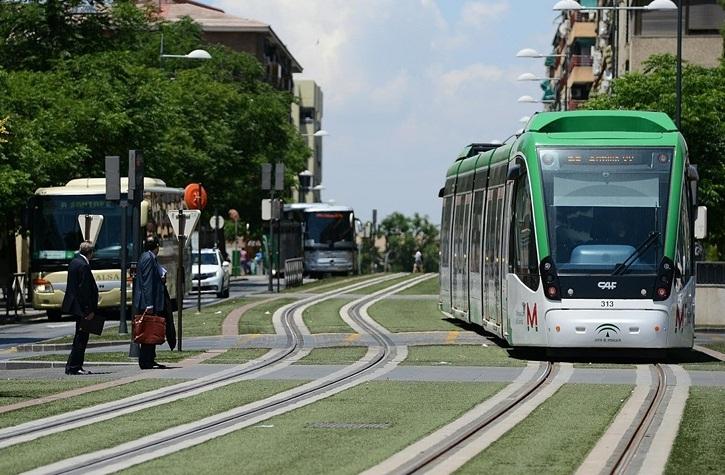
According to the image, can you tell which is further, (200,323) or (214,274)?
(214,274)

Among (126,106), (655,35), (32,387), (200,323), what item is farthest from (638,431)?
(655,35)

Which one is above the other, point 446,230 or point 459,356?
point 446,230

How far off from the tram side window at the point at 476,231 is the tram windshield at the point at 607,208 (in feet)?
18.5

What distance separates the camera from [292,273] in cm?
6844

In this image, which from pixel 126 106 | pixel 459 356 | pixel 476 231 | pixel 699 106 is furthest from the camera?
pixel 699 106

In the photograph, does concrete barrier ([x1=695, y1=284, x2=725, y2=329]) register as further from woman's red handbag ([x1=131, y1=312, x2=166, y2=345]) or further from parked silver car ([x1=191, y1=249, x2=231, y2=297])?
parked silver car ([x1=191, y1=249, x2=231, y2=297])

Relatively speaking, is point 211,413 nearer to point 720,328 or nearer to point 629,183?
point 629,183

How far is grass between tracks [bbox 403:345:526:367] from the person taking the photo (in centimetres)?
2541

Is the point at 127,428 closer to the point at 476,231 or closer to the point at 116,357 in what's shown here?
the point at 116,357

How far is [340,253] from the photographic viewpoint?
87.8 m

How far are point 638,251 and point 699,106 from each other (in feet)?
120

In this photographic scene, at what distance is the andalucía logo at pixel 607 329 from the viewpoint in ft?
82.3

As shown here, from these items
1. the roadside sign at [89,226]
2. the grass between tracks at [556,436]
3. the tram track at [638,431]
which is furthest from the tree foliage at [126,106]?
the grass between tracks at [556,436]

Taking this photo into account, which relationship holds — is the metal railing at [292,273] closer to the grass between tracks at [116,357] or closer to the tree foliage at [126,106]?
the tree foliage at [126,106]
